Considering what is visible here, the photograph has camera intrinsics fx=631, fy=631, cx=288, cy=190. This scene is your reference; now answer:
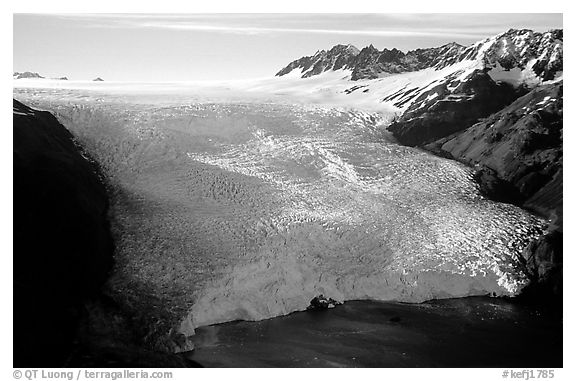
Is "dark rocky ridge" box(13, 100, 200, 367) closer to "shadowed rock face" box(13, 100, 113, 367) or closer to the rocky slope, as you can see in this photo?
"shadowed rock face" box(13, 100, 113, 367)

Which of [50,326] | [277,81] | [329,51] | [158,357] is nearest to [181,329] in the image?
[158,357]

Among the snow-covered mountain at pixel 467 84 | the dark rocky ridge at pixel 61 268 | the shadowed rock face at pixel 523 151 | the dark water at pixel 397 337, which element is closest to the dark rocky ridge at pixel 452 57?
the snow-covered mountain at pixel 467 84

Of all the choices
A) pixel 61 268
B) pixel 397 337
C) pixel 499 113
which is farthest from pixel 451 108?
pixel 61 268

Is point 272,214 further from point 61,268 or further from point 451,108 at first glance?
point 451,108

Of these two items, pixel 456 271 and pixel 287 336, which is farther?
pixel 456 271

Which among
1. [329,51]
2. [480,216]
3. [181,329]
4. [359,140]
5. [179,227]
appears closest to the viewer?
[181,329]

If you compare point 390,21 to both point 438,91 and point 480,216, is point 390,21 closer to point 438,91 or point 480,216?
point 480,216

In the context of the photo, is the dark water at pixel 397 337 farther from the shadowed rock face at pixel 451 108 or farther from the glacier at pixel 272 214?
the shadowed rock face at pixel 451 108
